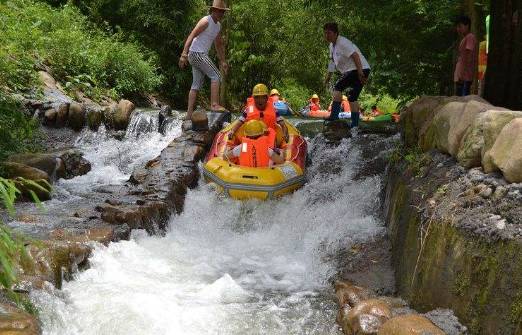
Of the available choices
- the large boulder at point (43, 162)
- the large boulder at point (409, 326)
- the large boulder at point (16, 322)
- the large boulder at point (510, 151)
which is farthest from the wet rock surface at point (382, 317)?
the large boulder at point (43, 162)

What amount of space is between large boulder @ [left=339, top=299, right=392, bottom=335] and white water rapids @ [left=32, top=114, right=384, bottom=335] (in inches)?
7.6

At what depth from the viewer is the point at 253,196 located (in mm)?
7605

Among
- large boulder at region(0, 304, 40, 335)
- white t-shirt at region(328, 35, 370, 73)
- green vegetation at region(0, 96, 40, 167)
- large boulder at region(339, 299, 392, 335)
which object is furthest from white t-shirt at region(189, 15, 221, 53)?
large boulder at region(0, 304, 40, 335)

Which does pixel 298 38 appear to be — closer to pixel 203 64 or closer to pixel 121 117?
pixel 121 117

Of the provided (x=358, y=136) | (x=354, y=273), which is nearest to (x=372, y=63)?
(x=358, y=136)

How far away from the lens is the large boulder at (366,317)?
424cm

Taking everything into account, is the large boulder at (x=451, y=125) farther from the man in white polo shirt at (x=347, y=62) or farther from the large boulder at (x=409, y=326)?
the man in white polo shirt at (x=347, y=62)

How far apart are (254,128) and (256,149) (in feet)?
0.97

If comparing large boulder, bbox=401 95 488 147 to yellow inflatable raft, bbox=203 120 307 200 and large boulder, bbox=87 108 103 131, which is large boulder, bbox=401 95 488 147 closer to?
yellow inflatable raft, bbox=203 120 307 200

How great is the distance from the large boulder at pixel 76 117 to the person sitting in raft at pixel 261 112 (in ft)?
12.7

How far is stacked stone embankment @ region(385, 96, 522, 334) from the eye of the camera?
3395mm

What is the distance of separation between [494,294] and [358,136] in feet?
19.2

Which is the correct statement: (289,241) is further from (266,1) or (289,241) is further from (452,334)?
(266,1)

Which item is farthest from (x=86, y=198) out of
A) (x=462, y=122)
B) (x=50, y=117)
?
(x=462, y=122)
